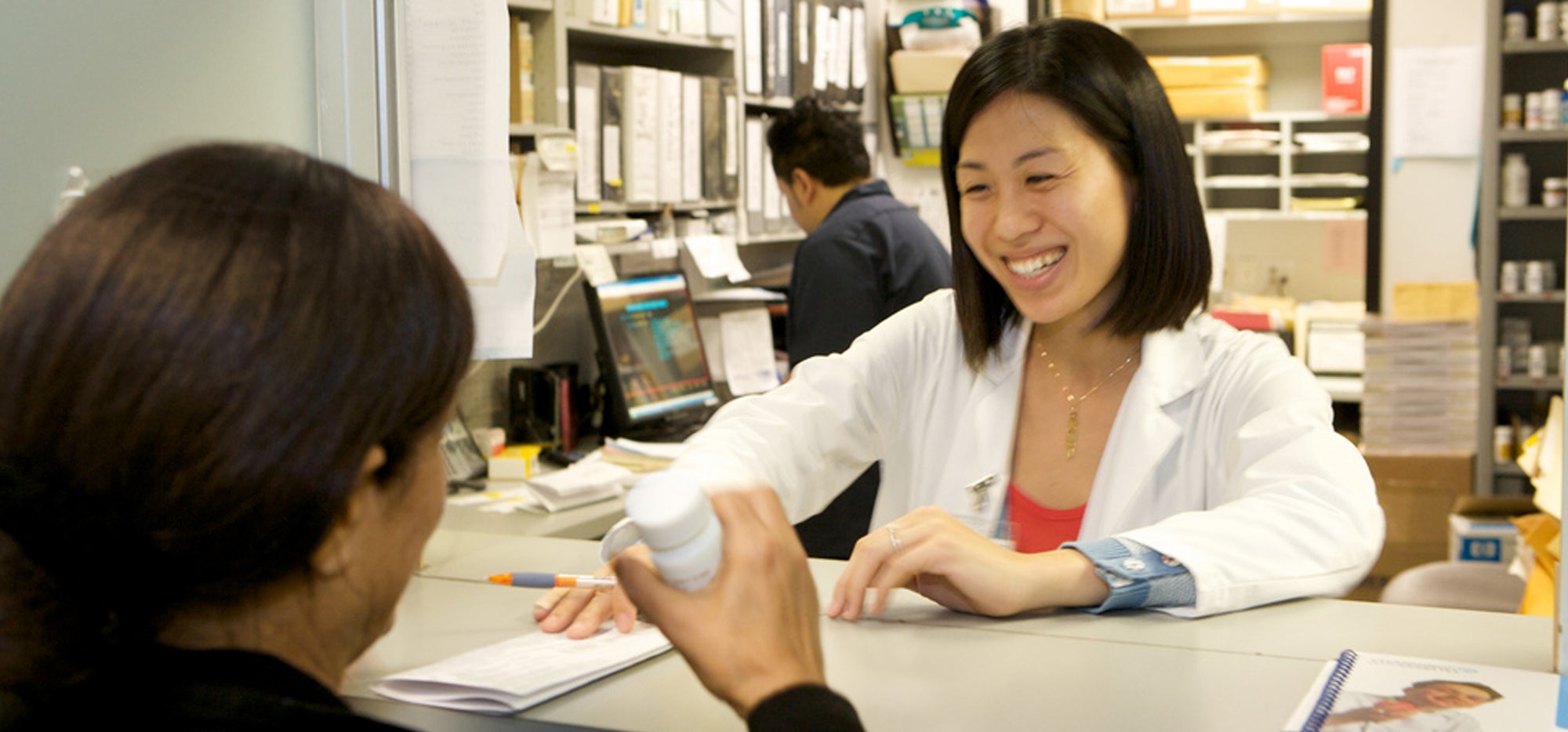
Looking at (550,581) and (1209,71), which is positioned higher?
(1209,71)

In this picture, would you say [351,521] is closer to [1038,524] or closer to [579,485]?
[1038,524]

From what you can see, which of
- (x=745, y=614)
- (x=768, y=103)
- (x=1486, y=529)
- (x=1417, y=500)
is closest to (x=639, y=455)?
(x=768, y=103)

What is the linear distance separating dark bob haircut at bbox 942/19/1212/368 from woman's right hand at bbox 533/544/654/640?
0.79 m

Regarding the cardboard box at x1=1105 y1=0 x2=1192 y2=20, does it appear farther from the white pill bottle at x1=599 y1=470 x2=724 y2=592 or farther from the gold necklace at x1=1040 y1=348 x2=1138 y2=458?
the white pill bottle at x1=599 y1=470 x2=724 y2=592

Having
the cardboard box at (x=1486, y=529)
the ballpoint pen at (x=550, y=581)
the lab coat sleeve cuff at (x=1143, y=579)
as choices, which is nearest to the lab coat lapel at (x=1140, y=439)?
the lab coat sleeve cuff at (x=1143, y=579)

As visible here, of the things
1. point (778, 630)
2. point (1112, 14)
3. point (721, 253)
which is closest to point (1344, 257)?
point (1112, 14)

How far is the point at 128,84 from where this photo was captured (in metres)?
1.52

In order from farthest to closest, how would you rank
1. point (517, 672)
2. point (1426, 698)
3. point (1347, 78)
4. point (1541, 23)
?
point (1347, 78), point (1541, 23), point (517, 672), point (1426, 698)

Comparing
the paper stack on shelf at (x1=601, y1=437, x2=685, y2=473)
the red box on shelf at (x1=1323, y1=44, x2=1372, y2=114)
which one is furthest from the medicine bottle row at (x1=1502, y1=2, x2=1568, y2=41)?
the paper stack on shelf at (x1=601, y1=437, x2=685, y2=473)

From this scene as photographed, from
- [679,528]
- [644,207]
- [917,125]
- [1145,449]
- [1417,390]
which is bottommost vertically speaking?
[1417,390]

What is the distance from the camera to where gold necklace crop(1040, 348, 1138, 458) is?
177 centimetres

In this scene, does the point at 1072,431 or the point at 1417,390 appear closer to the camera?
the point at 1072,431

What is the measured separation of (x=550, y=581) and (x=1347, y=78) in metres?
5.87

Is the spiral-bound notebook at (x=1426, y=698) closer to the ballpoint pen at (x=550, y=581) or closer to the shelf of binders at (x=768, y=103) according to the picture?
the ballpoint pen at (x=550, y=581)
